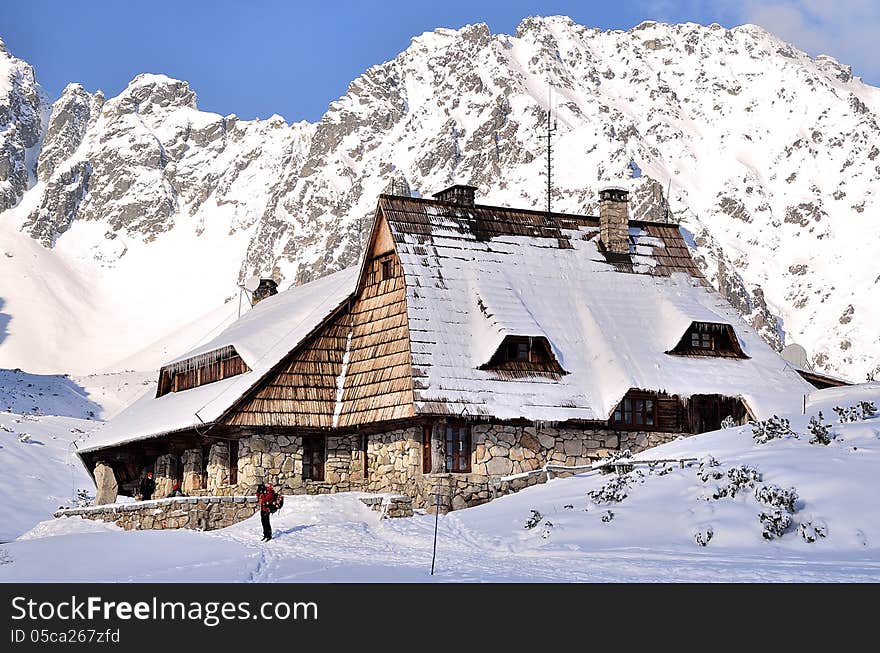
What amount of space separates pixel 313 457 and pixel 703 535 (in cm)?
1459

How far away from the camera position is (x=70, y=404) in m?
79.2

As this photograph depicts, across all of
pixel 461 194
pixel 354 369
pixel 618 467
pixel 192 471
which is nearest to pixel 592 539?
pixel 618 467

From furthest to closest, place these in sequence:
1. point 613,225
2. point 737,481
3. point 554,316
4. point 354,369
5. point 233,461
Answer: point 613,225, point 554,316, point 354,369, point 233,461, point 737,481

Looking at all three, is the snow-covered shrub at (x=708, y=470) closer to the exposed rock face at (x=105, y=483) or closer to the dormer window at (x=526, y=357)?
the dormer window at (x=526, y=357)

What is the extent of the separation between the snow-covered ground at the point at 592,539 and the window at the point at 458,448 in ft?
7.98

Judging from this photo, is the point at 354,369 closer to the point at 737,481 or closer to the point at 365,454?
the point at 365,454

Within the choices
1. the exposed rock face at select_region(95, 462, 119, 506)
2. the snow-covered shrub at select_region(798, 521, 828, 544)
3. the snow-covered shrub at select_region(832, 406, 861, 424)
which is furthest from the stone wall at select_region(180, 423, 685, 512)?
the snow-covered shrub at select_region(798, 521, 828, 544)

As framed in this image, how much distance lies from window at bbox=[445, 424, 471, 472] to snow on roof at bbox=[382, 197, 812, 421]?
0.80m

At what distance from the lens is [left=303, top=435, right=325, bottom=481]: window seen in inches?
1343

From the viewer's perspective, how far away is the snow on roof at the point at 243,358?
33719 millimetres

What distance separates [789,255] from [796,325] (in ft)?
49.3

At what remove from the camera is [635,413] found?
34.5m


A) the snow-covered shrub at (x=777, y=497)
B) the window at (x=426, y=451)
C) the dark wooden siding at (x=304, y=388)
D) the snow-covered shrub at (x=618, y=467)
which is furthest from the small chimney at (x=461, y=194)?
the snow-covered shrub at (x=777, y=497)
